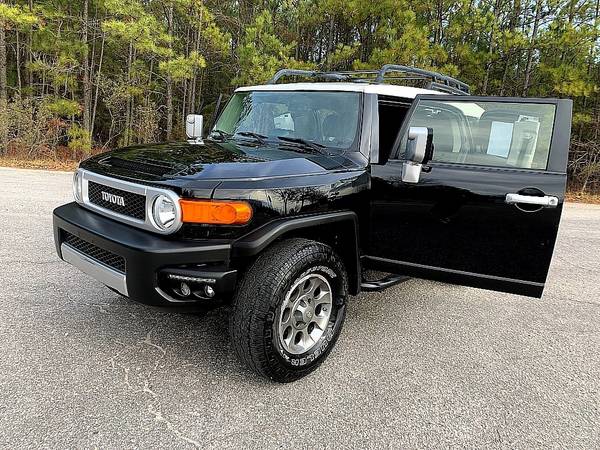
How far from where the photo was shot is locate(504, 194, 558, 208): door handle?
9.64ft

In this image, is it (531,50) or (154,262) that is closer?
(154,262)

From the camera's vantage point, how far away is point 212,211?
2.49 m

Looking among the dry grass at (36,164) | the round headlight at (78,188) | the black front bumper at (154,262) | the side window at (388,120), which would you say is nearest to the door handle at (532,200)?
the side window at (388,120)

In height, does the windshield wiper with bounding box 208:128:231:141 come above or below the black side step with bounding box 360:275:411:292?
above

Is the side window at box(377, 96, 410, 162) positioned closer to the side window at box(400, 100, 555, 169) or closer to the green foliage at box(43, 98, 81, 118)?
the side window at box(400, 100, 555, 169)

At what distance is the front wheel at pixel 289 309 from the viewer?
2.54m

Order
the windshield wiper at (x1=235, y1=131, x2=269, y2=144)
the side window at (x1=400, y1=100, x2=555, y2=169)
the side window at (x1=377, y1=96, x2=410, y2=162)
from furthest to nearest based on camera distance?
the windshield wiper at (x1=235, y1=131, x2=269, y2=144)
the side window at (x1=377, y1=96, x2=410, y2=162)
the side window at (x1=400, y1=100, x2=555, y2=169)

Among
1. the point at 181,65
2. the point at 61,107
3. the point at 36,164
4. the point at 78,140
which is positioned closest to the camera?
the point at 36,164

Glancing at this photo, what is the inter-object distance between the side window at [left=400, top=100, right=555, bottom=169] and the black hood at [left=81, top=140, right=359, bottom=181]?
0.76 metres

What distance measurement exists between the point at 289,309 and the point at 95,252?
1.25 m

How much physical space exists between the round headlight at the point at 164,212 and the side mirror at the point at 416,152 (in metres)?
1.57

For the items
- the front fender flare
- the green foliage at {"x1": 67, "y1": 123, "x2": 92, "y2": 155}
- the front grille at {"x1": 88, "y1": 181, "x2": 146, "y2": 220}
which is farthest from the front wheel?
the green foliage at {"x1": 67, "y1": 123, "x2": 92, "y2": 155}

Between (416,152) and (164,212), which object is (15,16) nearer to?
(164,212)

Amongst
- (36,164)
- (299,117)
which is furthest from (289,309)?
(36,164)
